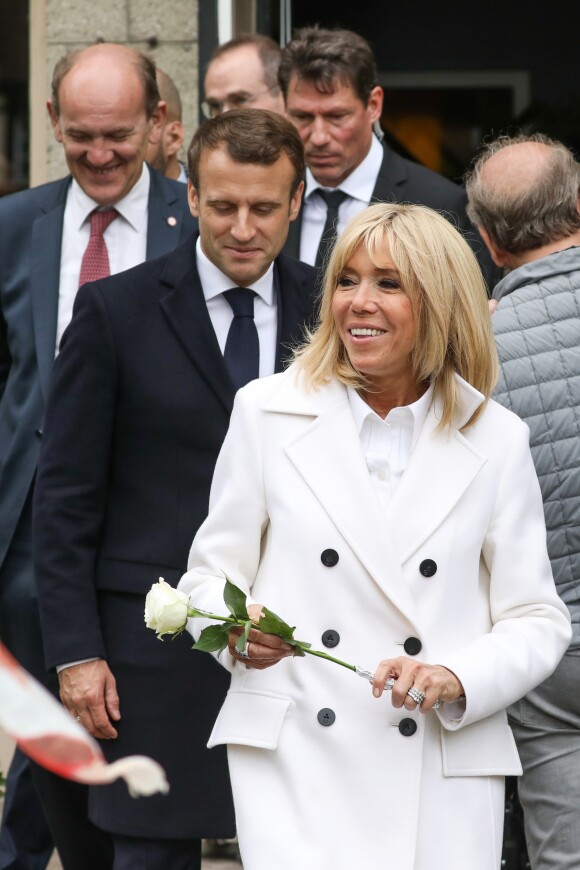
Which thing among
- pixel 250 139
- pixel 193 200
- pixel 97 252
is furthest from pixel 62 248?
pixel 250 139

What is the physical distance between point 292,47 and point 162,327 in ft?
6.12

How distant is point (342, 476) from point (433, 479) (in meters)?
0.18

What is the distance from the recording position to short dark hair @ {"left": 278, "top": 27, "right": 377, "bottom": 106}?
5.38 m

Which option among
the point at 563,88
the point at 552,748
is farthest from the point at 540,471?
the point at 563,88

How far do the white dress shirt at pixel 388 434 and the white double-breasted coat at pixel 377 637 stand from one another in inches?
2.2

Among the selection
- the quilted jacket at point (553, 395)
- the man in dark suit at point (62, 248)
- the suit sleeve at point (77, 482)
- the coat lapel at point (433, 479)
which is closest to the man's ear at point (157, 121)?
the man in dark suit at point (62, 248)

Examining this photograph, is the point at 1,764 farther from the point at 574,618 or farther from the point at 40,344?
the point at 574,618

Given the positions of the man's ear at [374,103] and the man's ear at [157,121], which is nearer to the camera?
the man's ear at [157,121]

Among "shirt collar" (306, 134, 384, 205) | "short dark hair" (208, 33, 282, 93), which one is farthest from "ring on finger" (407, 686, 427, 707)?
"short dark hair" (208, 33, 282, 93)

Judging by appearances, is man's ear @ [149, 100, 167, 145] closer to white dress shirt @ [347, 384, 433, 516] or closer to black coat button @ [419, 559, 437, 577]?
white dress shirt @ [347, 384, 433, 516]

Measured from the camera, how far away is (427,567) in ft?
10.4

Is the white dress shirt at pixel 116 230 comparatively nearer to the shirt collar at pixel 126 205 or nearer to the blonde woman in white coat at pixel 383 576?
the shirt collar at pixel 126 205

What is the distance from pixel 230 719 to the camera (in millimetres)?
3215

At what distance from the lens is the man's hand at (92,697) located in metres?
3.84
